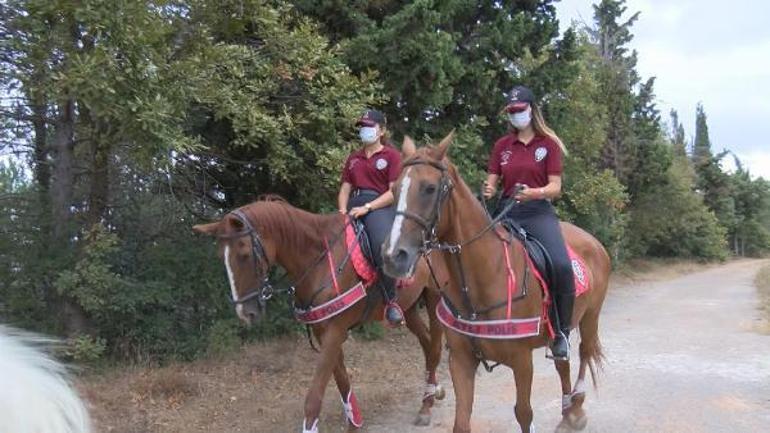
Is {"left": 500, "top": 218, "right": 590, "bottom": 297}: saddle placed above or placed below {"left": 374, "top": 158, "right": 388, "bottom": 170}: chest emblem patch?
below

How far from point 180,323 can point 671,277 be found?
2709cm

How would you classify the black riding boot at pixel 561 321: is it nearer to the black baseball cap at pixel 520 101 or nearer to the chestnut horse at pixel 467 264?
the chestnut horse at pixel 467 264

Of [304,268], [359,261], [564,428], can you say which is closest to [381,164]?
[359,261]

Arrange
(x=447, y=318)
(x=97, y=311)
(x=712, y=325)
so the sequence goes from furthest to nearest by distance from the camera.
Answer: (x=712, y=325) < (x=97, y=311) < (x=447, y=318)

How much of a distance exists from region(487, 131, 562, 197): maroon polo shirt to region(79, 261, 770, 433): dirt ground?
273cm

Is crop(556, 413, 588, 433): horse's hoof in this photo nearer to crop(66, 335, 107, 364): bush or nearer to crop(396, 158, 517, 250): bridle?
crop(396, 158, 517, 250): bridle

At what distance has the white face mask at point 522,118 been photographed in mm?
4891

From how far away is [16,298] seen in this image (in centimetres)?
727

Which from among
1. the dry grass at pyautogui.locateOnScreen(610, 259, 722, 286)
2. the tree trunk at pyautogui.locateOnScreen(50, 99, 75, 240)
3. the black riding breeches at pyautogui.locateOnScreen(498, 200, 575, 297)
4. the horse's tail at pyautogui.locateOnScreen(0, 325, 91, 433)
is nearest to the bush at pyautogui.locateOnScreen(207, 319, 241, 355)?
the tree trunk at pyautogui.locateOnScreen(50, 99, 75, 240)

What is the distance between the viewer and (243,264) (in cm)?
512

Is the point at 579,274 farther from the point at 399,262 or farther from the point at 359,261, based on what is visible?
the point at 399,262

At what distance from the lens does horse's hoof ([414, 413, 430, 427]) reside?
6523mm

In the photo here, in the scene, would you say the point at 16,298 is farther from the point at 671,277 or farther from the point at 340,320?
the point at 671,277

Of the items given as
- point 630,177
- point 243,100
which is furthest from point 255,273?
point 630,177
